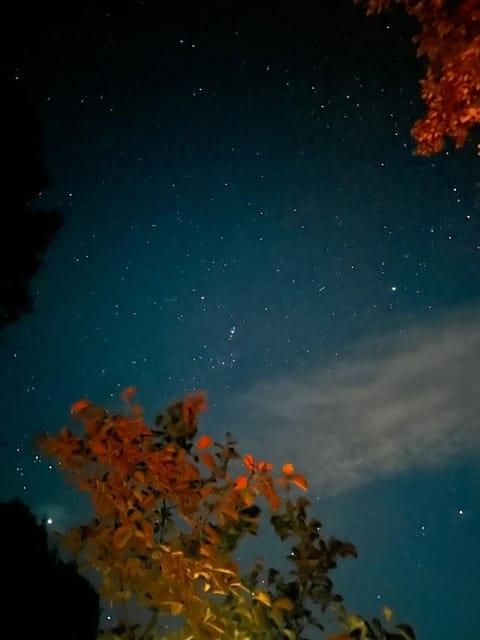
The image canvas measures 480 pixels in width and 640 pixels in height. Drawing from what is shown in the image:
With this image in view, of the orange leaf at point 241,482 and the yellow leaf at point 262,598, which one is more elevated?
the orange leaf at point 241,482

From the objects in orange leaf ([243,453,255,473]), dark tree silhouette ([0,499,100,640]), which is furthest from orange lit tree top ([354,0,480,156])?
dark tree silhouette ([0,499,100,640])

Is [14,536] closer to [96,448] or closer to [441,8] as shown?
[96,448]

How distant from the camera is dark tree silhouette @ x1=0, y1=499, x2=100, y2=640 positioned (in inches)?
186

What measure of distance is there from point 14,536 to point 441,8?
4.67 metres

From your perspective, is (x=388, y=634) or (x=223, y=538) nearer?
(x=388, y=634)

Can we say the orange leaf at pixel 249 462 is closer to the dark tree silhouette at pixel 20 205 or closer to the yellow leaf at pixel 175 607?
the yellow leaf at pixel 175 607

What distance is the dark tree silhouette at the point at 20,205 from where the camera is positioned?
462 centimetres

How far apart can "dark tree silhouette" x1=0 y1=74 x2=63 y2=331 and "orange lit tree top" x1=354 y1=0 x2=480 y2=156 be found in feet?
8.87

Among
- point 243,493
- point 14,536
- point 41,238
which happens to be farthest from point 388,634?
point 41,238

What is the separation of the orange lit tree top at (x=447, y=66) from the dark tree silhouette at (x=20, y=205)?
2705 mm

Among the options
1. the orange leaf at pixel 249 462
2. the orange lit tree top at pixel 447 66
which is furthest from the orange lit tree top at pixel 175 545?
the orange lit tree top at pixel 447 66

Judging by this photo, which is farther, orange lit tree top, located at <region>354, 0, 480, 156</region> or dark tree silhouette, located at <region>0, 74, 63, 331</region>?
dark tree silhouette, located at <region>0, 74, 63, 331</region>

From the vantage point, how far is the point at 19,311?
5289mm

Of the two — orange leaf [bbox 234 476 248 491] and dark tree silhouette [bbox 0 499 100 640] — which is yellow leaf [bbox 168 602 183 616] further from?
dark tree silhouette [bbox 0 499 100 640]
